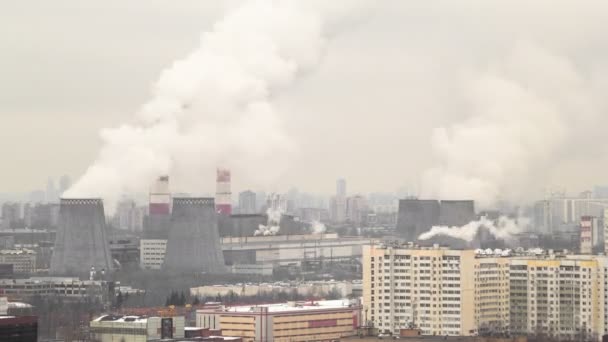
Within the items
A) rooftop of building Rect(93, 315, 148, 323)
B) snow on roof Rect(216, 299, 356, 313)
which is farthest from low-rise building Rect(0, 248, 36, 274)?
rooftop of building Rect(93, 315, 148, 323)

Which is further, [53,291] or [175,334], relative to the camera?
[53,291]

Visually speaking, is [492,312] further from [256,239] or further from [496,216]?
[256,239]

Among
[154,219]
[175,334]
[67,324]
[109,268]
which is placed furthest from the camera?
[154,219]

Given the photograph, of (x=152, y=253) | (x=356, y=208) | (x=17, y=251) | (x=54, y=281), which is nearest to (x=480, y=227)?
(x=54, y=281)

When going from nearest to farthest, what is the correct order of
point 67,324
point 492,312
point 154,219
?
point 492,312 < point 67,324 < point 154,219

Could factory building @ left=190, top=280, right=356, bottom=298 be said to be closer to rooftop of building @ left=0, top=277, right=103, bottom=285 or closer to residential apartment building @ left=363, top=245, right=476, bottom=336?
rooftop of building @ left=0, top=277, right=103, bottom=285

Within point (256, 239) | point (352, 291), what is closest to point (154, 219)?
point (256, 239)

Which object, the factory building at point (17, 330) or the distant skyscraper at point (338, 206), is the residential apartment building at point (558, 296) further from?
the distant skyscraper at point (338, 206)

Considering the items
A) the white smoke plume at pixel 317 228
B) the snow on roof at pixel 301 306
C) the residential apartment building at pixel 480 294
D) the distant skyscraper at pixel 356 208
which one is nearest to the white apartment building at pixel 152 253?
the white smoke plume at pixel 317 228
